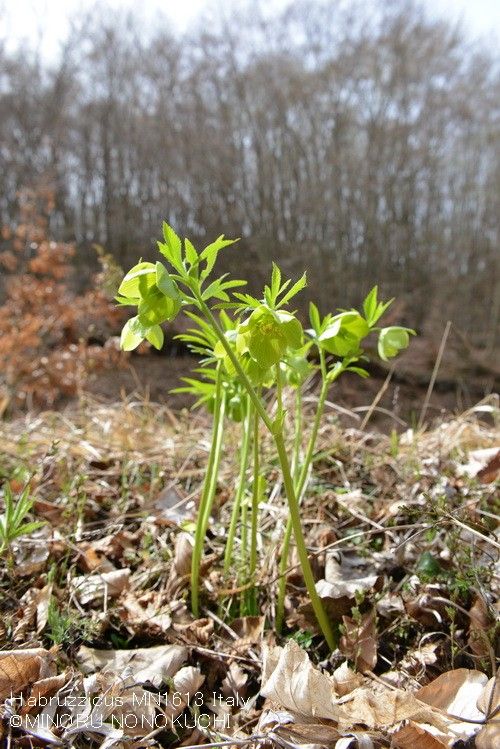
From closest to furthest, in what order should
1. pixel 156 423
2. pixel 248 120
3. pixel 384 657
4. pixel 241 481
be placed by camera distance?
1. pixel 384 657
2. pixel 241 481
3. pixel 156 423
4. pixel 248 120

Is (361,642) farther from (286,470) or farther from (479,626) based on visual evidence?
(286,470)

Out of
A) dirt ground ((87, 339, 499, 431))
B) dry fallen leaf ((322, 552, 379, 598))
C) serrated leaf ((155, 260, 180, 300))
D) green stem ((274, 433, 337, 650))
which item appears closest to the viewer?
serrated leaf ((155, 260, 180, 300))

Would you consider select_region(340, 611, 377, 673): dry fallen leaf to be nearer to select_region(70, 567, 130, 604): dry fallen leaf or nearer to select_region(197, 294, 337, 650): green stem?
select_region(197, 294, 337, 650): green stem

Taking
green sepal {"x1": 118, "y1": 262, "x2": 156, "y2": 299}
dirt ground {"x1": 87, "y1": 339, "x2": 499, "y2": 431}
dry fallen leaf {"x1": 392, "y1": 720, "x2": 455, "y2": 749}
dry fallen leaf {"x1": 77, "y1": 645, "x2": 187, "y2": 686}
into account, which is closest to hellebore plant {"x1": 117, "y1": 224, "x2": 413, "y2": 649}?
green sepal {"x1": 118, "y1": 262, "x2": 156, "y2": 299}

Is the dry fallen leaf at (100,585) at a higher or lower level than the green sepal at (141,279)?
lower

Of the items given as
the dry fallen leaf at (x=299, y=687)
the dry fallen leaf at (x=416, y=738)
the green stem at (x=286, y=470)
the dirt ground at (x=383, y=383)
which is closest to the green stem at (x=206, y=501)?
the green stem at (x=286, y=470)

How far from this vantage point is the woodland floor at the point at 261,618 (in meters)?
0.70

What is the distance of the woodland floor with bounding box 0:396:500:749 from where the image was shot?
70cm

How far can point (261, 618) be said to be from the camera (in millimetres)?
946

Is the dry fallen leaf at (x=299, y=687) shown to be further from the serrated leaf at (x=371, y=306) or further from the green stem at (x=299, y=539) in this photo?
the serrated leaf at (x=371, y=306)

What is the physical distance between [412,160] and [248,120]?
80.4 inches

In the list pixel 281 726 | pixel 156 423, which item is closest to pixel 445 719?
pixel 281 726

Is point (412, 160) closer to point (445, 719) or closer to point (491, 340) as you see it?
point (491, 340)

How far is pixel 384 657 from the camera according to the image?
34.5 inches
